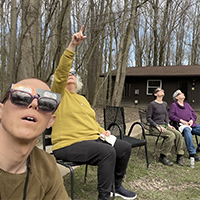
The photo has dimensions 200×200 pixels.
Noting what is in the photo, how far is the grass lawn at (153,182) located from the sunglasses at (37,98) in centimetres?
187

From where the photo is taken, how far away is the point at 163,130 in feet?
13.0

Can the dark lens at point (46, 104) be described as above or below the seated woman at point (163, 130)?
above

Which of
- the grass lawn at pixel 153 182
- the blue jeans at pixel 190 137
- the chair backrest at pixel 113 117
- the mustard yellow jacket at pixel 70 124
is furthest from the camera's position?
the blue jeans at pixel 190 137

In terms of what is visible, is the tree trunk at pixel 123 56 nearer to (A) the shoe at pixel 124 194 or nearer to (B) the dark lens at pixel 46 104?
(A) the shoe at pixel 124 194

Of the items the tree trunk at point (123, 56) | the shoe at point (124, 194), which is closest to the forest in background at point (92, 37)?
the tree trunk at point (123, 56)

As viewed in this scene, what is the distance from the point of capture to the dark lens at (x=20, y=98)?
2.96 feet

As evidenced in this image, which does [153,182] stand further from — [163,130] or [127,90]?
[127,90]

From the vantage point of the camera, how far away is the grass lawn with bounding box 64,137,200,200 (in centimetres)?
267

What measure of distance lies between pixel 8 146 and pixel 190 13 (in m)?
26.8

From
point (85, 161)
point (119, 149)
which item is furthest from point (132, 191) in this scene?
point (85, 161)

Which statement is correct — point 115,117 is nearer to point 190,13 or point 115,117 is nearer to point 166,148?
point 166,148

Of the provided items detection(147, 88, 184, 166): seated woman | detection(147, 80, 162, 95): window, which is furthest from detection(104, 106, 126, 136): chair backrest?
detection(147, 80, 162, 95): window

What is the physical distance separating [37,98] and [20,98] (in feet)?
0.24

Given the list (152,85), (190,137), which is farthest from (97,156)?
(152,85)
